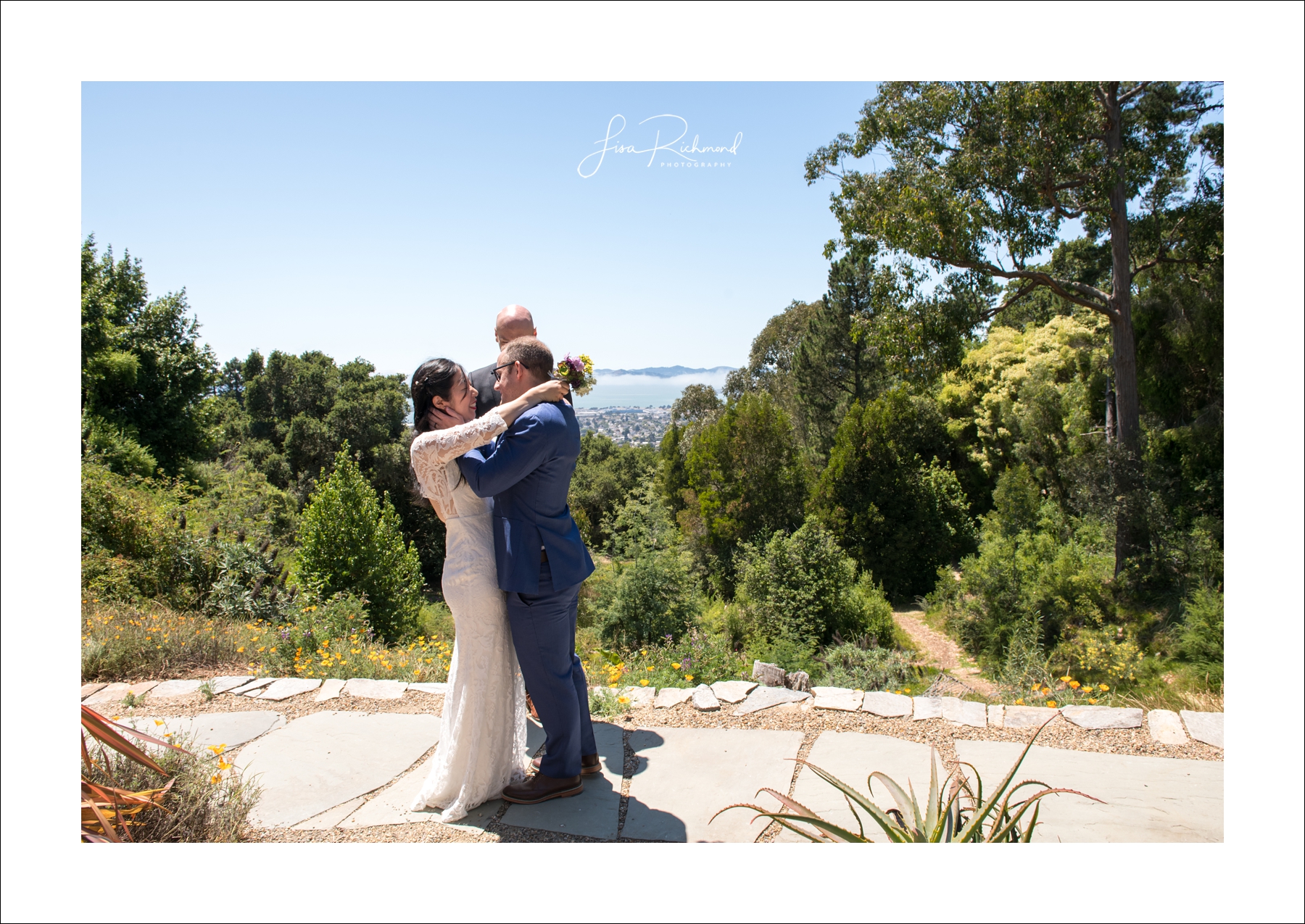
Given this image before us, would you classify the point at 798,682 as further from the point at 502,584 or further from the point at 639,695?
the point at 502,584

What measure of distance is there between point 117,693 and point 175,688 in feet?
0.90

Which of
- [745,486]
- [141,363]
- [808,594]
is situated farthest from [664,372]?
[141,363]

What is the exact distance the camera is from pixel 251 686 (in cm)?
373

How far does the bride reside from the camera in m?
2.33

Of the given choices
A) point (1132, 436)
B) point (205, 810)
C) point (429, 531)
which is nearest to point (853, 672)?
point (205, 810)

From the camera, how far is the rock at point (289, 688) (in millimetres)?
3602

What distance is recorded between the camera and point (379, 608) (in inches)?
357

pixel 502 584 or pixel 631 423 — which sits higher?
pixel 631 423

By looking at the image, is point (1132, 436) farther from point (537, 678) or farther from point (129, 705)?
point (129, 705)

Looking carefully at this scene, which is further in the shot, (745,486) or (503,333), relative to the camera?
(745,486)

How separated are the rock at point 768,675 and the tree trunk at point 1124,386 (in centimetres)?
588

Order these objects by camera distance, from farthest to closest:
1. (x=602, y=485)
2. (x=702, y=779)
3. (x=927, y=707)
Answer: (x=602, y=485) → (x=927, y=707) → (x=702, y=779)

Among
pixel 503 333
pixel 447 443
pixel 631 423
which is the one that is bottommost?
pixel 447 443

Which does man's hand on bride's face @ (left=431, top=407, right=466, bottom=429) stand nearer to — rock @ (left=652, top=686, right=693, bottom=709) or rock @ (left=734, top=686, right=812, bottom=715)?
rock @ (left=652, top=686, right=693, bottom=709)
